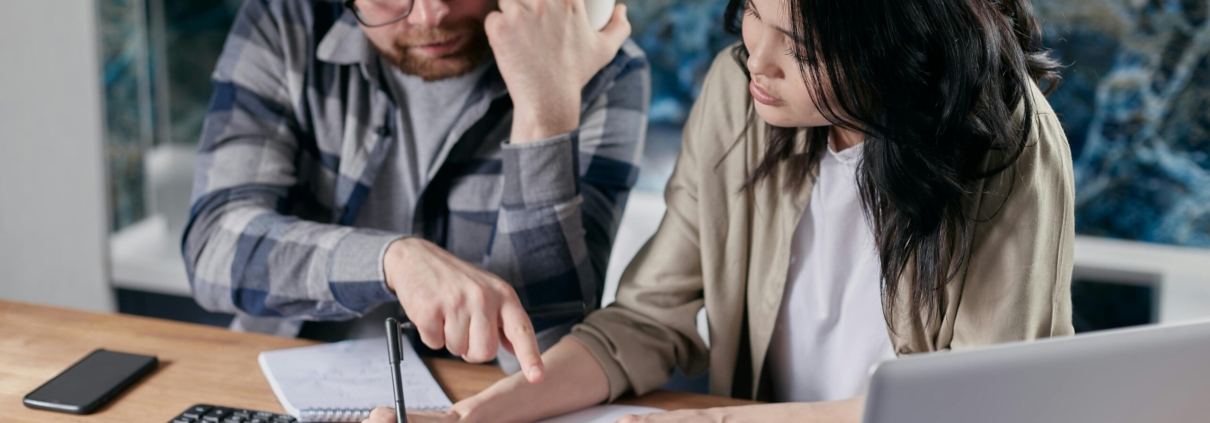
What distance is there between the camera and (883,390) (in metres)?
0.68

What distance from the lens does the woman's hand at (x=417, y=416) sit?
95 cm

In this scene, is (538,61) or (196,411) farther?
(538,61)

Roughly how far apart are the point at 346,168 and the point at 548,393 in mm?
573

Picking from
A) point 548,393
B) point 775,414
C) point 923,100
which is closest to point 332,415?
point 548,393

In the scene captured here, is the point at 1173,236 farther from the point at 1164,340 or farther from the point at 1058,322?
the point at 1164,340

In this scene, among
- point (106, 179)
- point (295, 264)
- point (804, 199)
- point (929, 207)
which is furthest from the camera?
point (106, 179)

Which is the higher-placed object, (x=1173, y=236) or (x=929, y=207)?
(x=929, y=207)

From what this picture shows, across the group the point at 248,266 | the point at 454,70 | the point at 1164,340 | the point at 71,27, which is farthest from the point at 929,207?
the point at 71,27

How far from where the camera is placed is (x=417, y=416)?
0.98 m

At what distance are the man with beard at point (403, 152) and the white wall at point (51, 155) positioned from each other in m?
1.30

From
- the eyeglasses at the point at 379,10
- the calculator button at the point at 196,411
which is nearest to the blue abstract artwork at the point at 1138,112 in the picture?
the eyeglasses at the point at 379,10

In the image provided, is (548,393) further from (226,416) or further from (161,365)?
(161,365)

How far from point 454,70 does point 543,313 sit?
38 centimetres

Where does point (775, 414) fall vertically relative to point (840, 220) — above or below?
below
